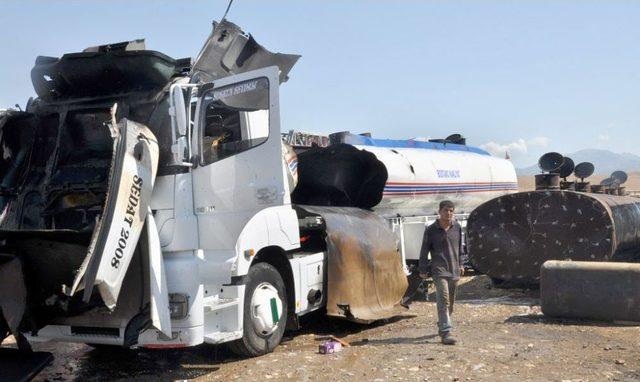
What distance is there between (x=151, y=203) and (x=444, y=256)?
357 cm

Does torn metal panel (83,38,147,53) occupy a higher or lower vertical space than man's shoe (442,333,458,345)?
higher

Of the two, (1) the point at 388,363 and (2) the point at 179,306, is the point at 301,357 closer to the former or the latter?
(1) the point at 388,363

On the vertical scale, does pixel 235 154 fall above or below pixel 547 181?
above

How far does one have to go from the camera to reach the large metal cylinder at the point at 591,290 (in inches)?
331

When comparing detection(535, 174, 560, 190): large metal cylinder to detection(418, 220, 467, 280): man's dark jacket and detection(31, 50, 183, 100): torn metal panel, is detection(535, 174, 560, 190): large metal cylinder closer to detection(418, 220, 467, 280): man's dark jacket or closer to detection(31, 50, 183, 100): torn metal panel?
detection(418, 220, 467, 280): man's dark jacket

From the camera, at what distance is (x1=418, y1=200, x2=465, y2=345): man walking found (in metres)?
7.69

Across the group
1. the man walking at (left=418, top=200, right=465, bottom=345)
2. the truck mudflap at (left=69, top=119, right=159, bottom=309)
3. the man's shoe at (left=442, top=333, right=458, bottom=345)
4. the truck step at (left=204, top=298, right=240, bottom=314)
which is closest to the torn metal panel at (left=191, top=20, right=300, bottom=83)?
the truck mudflap at (left=69, top=119, right=159, bottom=309)

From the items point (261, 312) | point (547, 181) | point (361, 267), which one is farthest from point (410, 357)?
point (547, 181)

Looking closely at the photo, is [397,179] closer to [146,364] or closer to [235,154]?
[235,154]

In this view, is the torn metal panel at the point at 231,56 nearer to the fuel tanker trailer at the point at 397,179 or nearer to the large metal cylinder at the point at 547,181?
the fuel tanker trailer at the point at 397,179

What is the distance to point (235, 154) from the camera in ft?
22.2

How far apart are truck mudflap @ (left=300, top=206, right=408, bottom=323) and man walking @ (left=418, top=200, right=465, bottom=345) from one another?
970 millimetres

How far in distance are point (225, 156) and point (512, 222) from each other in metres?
6.35

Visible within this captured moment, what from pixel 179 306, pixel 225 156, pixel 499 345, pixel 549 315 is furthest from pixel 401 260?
pixel 179 306
